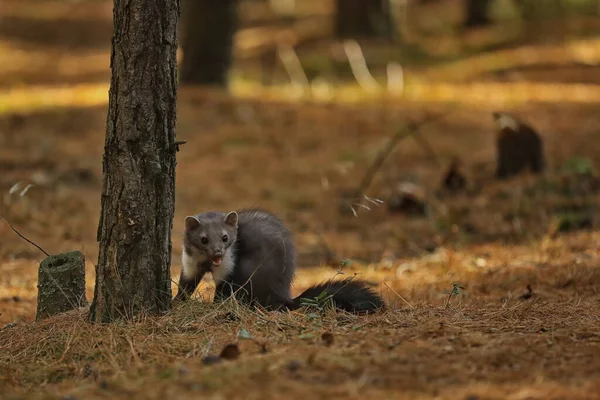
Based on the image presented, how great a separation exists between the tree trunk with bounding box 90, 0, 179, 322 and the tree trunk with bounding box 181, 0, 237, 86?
11.4 meters

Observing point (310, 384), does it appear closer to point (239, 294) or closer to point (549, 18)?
point (239, 294)

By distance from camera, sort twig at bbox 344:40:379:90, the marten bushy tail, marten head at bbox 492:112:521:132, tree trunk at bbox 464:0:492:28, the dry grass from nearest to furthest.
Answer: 1. the dry grass
2. the marten bushy tail
3. marten head at bbox 492:112:521:132
4. twig at bbox 344:40:379:90
5. tree trunk at bbox 464:0:492:28

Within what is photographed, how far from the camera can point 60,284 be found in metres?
6.56

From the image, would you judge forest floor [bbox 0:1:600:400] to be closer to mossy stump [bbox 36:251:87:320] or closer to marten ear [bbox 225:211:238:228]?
mossy stump [bbox 36:251:87:320]

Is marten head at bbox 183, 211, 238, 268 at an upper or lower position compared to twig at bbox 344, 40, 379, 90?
lower

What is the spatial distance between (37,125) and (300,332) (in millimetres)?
10714

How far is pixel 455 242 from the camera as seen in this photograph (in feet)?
33.8

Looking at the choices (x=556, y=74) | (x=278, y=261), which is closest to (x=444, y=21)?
(x=556, y=74)

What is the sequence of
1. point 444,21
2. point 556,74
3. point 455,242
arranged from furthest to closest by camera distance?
1. point 444,21
2. point 556,74
3. point 455,242

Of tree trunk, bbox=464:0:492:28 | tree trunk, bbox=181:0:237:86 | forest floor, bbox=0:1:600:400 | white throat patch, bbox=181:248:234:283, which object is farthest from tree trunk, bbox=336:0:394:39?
white throat patch, bbox=181:248:234:283

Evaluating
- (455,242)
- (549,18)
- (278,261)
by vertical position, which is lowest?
(455,242)

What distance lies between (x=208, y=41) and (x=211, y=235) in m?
11.0

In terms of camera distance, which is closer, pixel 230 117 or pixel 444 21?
pixel 230 117

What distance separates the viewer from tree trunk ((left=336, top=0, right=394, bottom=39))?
23.0 m
